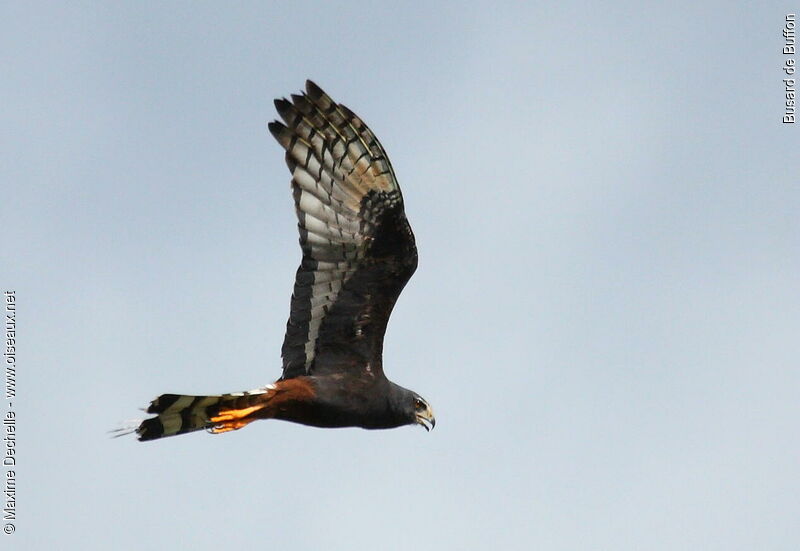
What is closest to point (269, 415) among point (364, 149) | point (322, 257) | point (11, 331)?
point (322, 257)

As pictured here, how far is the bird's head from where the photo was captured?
19281 millimetres

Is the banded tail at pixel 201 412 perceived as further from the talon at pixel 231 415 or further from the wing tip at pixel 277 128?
the wing tip at pixel 277 128

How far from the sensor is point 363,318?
61.1 ft

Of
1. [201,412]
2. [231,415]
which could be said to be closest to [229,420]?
[231,415]

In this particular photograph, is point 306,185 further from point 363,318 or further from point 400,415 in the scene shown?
point 400,415

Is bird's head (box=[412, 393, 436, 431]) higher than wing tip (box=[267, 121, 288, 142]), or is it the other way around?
wing tip (box=[267, 121, 288, 142])

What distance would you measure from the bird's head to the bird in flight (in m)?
0.47

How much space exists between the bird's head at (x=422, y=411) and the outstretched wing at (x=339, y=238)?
2.75 feet

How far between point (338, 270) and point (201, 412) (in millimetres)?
2246

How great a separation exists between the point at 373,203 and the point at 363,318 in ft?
4.18

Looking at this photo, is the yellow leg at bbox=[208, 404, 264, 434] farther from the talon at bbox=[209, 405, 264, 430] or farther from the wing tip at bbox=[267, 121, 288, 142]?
the wing tip at bbox=[267, 121, 288, 142]

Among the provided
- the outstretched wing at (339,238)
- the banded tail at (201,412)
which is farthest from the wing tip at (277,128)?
the banded tail at (201,412)

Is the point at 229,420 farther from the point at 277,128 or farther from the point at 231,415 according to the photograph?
the point at 277,128

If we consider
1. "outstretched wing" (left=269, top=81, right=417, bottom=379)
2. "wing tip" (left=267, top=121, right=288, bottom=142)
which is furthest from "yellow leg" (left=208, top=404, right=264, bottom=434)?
"wing tip" (left=267, top=121, right=288, bottom=142)
